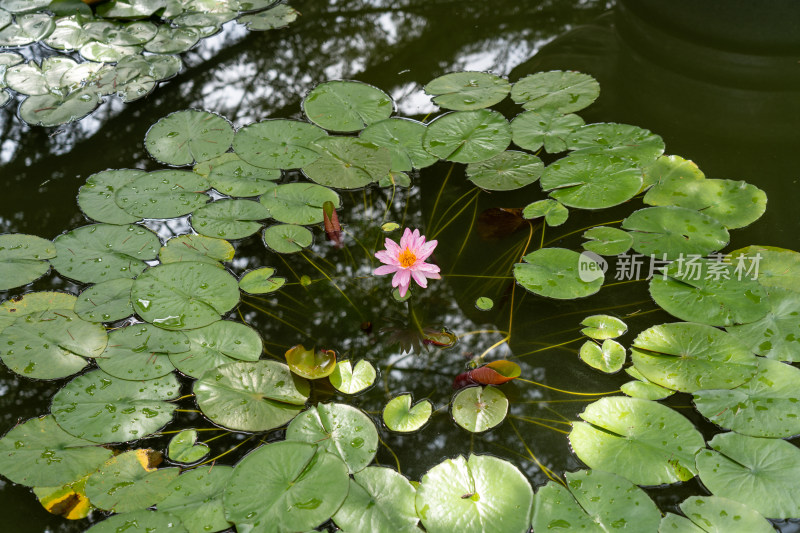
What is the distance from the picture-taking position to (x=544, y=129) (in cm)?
249

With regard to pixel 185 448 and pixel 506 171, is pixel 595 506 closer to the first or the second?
pixel 185 448

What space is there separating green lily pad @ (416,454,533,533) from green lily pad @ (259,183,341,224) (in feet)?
3.49

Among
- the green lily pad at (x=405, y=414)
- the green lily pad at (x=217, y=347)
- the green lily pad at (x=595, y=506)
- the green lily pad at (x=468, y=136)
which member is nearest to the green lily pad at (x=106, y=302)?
the green lily pad at (x=217, y=347)

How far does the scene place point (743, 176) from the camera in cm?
237

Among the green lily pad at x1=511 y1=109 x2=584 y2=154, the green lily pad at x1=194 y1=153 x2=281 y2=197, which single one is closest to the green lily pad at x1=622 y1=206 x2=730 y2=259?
the green lily pad at x1=511 y1=109 x2=584 y2=154

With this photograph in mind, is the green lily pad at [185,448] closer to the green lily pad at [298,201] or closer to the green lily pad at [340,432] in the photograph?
the green lily pad at [340,432]

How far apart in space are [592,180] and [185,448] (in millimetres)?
1624

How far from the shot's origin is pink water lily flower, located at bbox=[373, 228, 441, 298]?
5.98ft

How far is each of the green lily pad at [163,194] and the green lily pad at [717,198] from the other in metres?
1.66

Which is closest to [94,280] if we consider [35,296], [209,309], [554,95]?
[35,296]

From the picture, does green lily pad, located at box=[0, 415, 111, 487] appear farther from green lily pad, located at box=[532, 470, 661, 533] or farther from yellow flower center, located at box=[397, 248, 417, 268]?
green lily pad, located at box=[532, 470, 661, 533]

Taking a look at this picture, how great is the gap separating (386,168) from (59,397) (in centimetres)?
134

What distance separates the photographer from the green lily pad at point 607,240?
2086mm

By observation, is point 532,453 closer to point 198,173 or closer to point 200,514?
point 200,514
